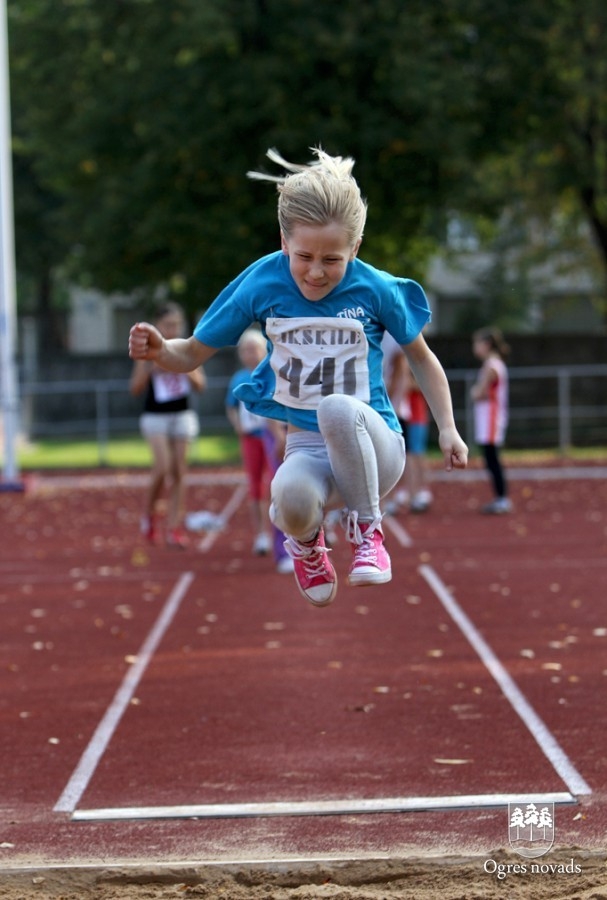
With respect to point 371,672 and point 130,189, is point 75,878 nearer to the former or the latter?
point 371,672

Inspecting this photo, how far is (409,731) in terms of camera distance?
22.9 feet

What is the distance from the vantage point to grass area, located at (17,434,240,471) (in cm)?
2566

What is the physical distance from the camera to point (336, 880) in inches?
196

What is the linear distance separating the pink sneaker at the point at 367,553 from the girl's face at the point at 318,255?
842 millimetres

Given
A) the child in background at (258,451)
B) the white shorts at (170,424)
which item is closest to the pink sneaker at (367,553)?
the child in background at (258,451)

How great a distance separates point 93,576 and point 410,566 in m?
2.97

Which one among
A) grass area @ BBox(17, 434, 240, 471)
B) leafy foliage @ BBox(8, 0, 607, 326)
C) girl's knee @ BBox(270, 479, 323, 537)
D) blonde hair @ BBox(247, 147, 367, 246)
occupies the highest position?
leafy foliage @ BBox(8, 0, 607, 326)

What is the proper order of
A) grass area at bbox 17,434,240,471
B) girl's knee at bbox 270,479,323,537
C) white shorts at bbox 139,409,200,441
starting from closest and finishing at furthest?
girl's knee at bbox 270,479,323,537
white shorts at bbox 139,409,200,441
grass area at bbox 17,434,240,471

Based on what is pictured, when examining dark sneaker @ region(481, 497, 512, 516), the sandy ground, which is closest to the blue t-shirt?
the sandy ground

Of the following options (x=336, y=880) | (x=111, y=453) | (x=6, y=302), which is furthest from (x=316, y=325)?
(x=111, y=453)

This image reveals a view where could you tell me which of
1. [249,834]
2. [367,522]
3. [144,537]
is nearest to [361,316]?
[367,522]

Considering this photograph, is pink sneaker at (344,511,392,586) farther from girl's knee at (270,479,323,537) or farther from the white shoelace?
girl's knee at (270,479,323,537)

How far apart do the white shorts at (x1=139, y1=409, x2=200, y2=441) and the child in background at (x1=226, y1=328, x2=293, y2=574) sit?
520 mm

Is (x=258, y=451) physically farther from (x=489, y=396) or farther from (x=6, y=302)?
(x=6, y=302)
